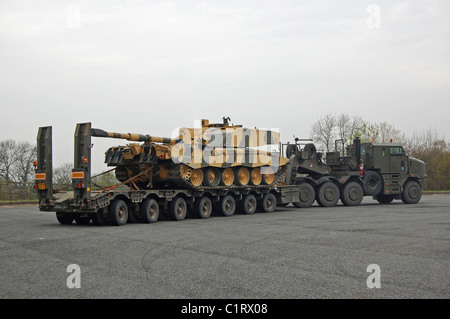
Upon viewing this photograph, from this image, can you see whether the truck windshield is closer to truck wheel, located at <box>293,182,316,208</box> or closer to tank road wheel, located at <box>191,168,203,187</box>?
truck wheel, located at <box>293,182,316,208</box>

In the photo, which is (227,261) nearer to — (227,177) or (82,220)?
(82,220)

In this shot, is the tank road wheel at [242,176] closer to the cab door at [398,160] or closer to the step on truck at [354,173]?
the step on truck at [354,173]

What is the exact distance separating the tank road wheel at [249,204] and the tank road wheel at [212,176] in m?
1.79

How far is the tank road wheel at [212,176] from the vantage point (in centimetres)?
1904

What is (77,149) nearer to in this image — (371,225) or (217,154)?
(217,154)

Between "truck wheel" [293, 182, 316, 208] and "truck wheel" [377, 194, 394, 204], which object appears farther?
"truck wheel" [377, 194, 394, 204]

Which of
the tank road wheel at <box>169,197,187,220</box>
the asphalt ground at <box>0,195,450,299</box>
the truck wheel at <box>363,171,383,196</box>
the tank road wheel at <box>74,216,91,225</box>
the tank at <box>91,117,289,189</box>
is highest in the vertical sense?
the tank at <box>91,117,289,189</box>

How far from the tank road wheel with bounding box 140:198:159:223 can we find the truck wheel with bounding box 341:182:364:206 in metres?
12.0

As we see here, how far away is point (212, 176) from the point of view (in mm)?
19453

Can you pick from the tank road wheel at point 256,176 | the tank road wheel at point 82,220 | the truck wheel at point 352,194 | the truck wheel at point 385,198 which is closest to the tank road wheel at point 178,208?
the tank road wheel at point 82,220

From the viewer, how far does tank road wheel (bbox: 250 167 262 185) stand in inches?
835

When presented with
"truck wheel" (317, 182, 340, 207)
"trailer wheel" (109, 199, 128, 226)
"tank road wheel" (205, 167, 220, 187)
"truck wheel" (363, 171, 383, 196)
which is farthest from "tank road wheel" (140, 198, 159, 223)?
"truck wheel" (363, 171, 383, 196)

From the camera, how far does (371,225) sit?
1520 centimetres

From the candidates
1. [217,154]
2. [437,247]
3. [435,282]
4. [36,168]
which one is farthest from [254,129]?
[435,282]
